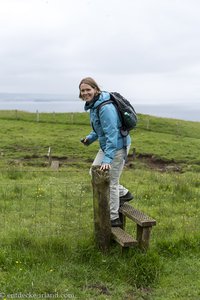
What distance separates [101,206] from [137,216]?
0.68 metres

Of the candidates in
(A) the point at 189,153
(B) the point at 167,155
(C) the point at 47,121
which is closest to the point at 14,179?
(B) the point at 167,155

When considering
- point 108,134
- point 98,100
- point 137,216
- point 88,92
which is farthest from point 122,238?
point 88,92

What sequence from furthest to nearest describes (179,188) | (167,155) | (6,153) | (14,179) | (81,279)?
(167,155) → (6,153) → (14,179) → (179,188) → (81,279)

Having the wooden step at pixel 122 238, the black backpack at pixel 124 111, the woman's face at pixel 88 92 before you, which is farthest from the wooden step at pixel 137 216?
the woman's face at pixel 88 92

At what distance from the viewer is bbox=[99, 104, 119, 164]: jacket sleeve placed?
621 centimetres

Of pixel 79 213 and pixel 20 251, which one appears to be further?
pixel 79 213

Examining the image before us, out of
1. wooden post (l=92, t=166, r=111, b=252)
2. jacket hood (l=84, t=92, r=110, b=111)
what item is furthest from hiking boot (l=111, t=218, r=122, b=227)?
jacket hood (l=84, t=92, r=110, b=111)

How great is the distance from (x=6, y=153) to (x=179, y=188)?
50.9 ft

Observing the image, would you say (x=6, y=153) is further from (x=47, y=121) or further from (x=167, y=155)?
(x=47, y=121)

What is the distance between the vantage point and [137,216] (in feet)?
22.2

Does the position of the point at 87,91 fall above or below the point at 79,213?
above

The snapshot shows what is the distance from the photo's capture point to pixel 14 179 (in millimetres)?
14336

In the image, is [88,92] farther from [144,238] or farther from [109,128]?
[144,238]

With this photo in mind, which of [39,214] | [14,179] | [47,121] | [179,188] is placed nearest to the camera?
[39,214]
